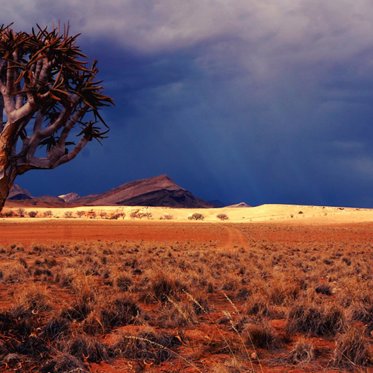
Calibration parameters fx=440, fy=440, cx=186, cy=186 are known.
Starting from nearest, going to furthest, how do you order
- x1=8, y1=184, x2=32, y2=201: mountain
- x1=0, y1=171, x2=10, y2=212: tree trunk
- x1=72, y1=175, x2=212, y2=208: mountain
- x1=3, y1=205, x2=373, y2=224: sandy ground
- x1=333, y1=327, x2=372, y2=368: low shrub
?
x1=333, y1=327, x2=372, y2=368: low shrub, x1=0, y1=171, x2=10, y2=212: tree trunk, x1=3, y1=205, x2=373, y2=224: sandy ground, x1=72, y1=175, x2=212, y2=208: mountain, x1=8, y1=184, x2=32, y2=201: mountain

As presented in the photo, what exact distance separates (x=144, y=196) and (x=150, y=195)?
9.42ft

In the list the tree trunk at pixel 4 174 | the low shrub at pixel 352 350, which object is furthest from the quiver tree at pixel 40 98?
the low shrub at pixel 352 350

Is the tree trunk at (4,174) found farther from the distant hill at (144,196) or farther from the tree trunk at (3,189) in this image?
the distant hill at (144,196)

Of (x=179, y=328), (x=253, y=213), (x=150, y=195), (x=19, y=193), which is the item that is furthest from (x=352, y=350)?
(x=19, y=193)

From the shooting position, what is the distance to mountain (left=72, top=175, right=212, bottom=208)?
523ft

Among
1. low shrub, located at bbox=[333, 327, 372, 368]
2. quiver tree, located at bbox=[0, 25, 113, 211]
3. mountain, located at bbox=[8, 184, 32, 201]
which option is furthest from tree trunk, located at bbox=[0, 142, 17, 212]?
mountain, located at bbox=[8, 184, 32, 201]

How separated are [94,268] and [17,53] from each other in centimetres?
1070

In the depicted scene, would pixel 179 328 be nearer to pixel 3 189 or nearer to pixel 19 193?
pixel 3 189

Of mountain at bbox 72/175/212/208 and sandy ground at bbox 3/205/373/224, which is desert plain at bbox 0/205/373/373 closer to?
sandy ground at bbox 3/205/373/224

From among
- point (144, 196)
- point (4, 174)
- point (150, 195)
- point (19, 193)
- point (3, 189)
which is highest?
point (19, 193)

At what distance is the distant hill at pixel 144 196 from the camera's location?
159300mm

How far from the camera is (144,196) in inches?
6344

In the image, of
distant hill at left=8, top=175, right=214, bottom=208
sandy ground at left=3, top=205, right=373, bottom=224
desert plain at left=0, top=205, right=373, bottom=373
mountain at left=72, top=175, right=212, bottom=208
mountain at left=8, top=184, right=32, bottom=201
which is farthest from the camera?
mountain at left=8, top=184, right=32, bottom=201

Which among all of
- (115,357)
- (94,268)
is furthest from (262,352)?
(94,268)
